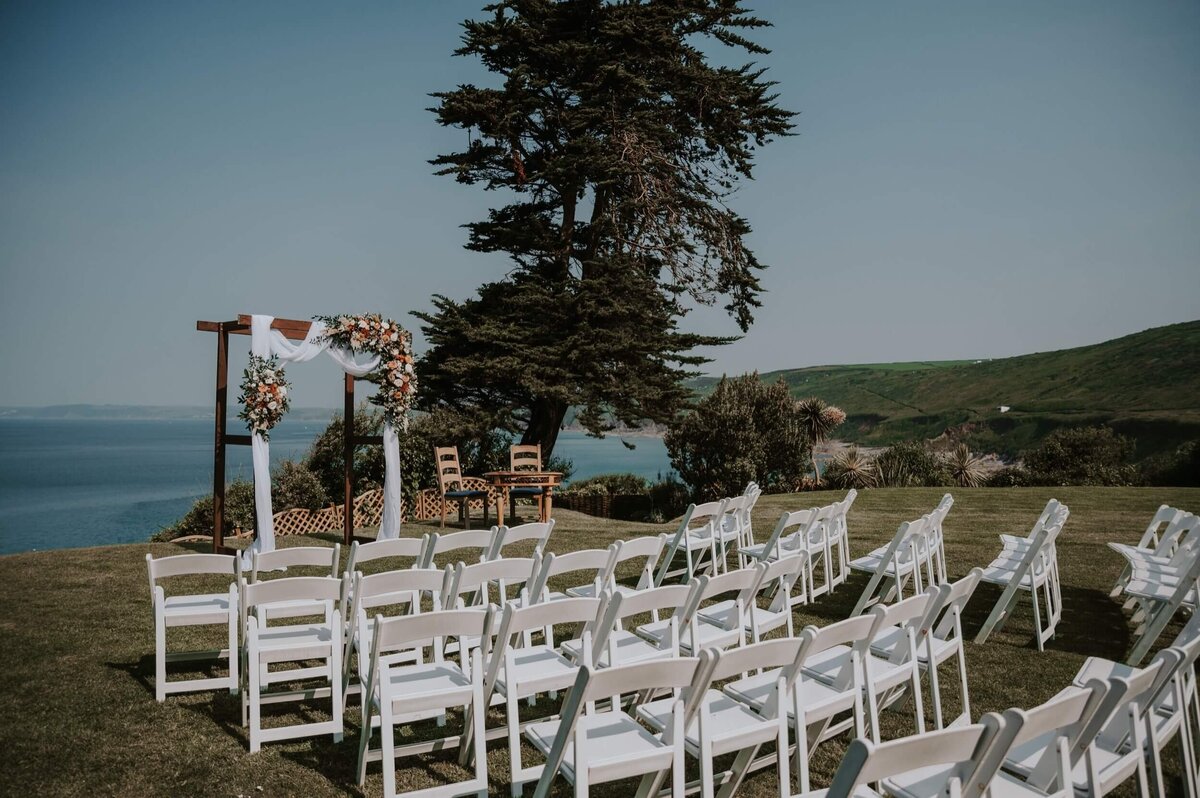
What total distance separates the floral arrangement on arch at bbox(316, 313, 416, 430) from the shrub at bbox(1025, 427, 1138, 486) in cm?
1666

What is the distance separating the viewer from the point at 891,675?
11.5ft

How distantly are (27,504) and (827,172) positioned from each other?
59837 mm

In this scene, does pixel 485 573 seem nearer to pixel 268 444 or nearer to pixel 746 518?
pixel 746 518

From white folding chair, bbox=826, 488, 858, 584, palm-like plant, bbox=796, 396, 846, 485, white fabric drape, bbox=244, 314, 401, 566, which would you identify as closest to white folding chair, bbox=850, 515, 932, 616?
white folding chair, bbox=826, 488, 858, 584

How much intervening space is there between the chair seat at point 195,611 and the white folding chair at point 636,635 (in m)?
2.30

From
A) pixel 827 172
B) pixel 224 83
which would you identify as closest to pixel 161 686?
pixel 827 172

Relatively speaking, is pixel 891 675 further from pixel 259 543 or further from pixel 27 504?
pixel 27 504

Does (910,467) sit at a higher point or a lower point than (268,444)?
lower

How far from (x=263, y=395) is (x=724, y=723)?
8.00m

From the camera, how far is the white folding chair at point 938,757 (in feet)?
5.82

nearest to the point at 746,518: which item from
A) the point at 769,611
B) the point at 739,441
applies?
the point at 769,611

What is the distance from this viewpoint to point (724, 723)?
3107 mm

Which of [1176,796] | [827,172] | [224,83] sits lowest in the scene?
[1176,796]

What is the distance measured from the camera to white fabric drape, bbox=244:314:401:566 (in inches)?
368
